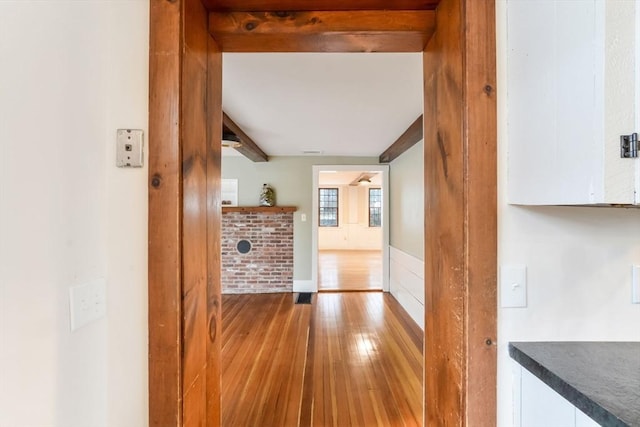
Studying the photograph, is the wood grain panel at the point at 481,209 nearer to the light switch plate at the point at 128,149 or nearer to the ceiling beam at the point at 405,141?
the light switch plate at the point at 128,149

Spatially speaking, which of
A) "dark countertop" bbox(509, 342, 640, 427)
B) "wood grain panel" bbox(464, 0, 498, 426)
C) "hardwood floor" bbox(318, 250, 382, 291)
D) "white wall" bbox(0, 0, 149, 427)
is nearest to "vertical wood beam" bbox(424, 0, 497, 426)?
"wood grain panel" bbox(464, 0, 498, 426)

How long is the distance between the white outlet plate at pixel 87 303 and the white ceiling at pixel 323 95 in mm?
1594

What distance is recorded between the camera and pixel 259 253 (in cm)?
530

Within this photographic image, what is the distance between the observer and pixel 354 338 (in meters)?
3.29

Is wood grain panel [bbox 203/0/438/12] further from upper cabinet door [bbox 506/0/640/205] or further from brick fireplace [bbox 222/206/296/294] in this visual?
brick fireplace [bbox 222/206/296/294]

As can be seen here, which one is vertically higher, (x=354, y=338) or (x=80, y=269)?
(x=80, y=269)

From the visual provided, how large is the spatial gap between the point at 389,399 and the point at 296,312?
6.94 ft

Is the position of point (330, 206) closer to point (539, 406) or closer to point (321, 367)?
point (321, 367)

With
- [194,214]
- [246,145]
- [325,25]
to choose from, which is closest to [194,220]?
[194,214]

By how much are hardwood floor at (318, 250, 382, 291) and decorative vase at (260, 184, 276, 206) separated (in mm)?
1762

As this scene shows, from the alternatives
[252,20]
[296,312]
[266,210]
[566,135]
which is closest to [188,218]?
[252,20]

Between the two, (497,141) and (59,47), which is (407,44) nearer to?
(497,141)

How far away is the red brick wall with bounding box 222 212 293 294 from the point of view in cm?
525

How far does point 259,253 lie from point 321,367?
9.54 ft
